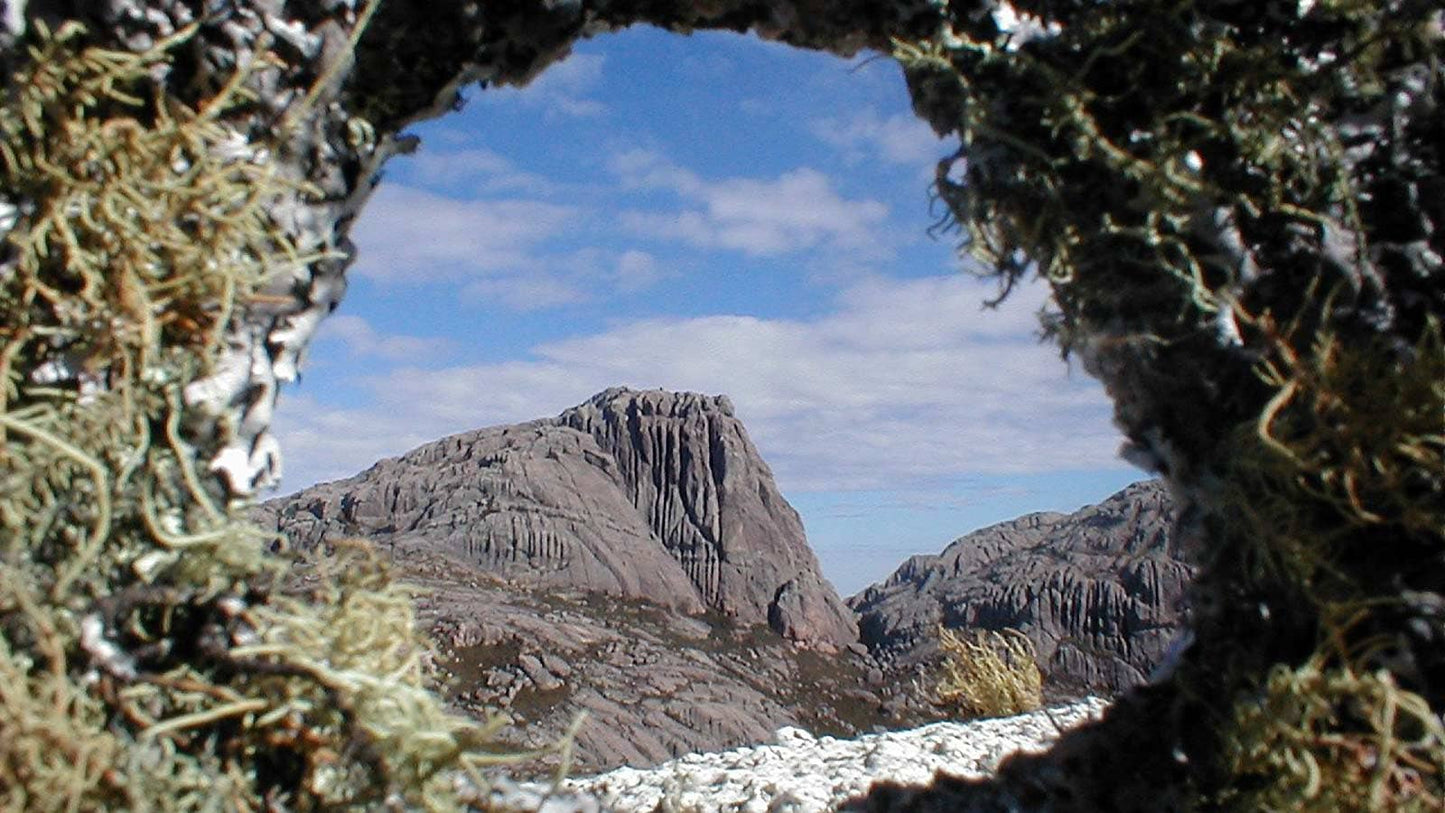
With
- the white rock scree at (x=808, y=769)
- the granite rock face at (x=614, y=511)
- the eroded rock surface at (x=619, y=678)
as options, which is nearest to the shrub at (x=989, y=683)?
the eroded rock surface at (x=619, y=678)

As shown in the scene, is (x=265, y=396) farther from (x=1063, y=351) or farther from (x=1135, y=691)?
(x=1135, y=691)

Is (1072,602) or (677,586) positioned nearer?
(1072,602)

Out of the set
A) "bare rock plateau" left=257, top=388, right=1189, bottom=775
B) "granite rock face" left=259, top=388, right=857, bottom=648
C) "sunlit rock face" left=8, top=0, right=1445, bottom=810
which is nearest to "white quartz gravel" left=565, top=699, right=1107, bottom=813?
"sunlit rock face" left=8, top=0, right=1445, bottom=810

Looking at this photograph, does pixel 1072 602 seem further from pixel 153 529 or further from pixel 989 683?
pixel 153 529

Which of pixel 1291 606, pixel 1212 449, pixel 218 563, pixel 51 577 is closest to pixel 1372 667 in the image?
pixel 1291 606

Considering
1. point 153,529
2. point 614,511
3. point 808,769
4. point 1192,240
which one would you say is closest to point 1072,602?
point 614,511
